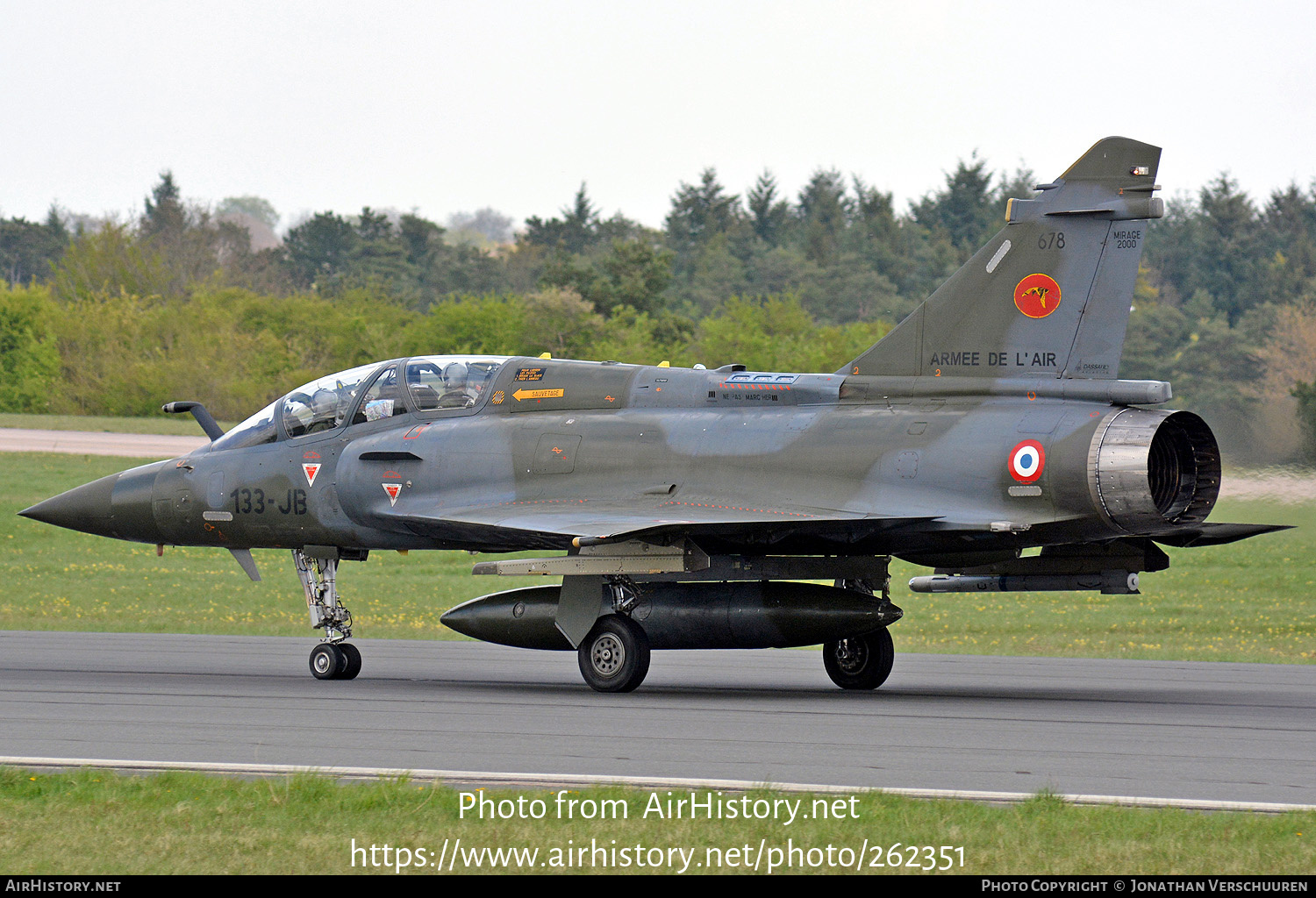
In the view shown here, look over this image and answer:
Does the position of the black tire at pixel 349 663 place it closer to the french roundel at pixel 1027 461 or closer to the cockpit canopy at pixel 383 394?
the cockpit canopy at pixel 383 394

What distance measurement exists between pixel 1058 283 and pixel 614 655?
5.28 meters

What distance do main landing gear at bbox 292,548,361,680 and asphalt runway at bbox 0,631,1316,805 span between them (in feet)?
1.26

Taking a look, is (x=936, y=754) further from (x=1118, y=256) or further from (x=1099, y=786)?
(x=1118, y=256)

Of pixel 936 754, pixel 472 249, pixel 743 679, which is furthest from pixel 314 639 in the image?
pixel 472 249

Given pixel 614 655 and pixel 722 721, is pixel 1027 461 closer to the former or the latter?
pixel 722 721

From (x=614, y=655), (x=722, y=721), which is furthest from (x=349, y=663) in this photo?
(x=722, y=721)

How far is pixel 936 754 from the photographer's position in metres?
9.59

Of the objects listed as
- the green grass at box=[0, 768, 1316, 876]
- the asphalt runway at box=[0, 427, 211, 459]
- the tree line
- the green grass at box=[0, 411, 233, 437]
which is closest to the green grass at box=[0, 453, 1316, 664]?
the tree line

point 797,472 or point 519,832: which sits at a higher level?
point 797,472

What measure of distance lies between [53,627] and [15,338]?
1571 inches

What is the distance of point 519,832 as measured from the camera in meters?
6.93

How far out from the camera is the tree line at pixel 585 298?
55344 mm

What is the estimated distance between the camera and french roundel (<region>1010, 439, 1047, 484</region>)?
12.3 metres

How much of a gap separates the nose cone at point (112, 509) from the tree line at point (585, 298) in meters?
14.2
